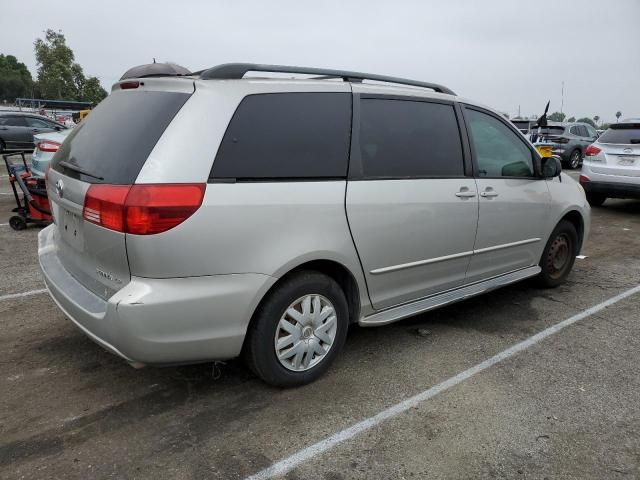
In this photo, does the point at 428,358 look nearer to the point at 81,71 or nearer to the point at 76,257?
the point at 76,257

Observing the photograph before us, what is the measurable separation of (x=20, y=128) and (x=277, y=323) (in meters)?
19.2

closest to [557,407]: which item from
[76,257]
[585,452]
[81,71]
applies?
[585,452]

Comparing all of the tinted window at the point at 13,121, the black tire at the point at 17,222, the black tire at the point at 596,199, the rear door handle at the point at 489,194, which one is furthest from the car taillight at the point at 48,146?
the tinted window at the point at 13,121

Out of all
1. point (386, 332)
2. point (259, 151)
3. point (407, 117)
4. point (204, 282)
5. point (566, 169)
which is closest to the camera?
point (204, 282)

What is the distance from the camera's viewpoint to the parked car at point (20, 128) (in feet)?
59.8

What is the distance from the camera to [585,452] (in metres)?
2.56

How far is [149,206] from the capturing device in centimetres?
238

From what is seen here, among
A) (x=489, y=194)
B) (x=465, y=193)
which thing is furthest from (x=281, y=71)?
(x=489, y=194)

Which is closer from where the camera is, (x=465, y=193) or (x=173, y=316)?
(x=173, y=316)

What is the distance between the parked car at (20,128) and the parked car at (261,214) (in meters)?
17.5

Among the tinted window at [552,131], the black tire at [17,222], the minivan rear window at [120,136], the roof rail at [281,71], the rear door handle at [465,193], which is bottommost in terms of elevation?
the black tire at [17,222]

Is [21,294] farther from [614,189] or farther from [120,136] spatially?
[614,189]

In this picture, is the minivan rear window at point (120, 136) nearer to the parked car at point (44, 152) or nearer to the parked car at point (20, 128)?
the parked car at point (44, 152)

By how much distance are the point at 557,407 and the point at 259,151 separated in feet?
7.14
